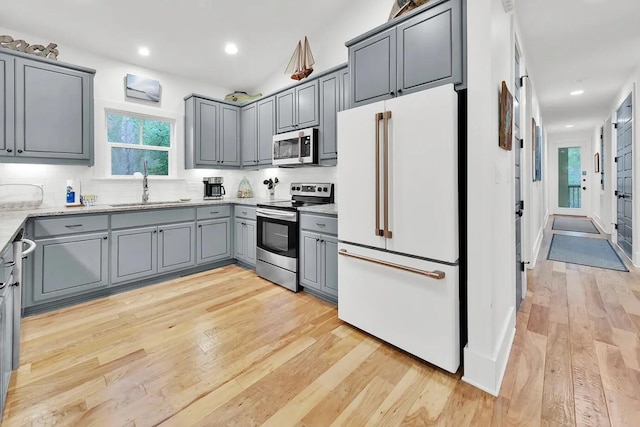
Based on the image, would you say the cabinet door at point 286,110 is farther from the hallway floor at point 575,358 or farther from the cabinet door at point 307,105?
the hallway floor at point 575,358

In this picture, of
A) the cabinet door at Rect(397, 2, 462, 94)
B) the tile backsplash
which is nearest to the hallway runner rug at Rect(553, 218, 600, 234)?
the tile backsplash

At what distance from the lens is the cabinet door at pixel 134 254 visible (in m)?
3.13

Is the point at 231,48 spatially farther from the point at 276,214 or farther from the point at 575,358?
the point at 575,358

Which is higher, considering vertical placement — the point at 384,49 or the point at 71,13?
the point at 71,13

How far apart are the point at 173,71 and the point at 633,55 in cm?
592

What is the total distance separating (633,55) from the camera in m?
3.75

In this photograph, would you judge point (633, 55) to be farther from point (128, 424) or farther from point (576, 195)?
point (576, 195)

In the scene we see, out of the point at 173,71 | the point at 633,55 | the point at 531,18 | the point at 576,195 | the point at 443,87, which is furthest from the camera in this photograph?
the point at 576,195

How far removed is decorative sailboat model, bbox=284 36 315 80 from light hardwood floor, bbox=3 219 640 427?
9.17ft

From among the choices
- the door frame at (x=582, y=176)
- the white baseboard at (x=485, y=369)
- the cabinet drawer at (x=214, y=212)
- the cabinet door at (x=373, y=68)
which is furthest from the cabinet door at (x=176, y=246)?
the door frame at (x=582, y=176)

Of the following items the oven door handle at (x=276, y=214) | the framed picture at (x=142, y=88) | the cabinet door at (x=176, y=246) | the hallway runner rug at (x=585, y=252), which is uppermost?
the framed picture at (x=142, y=88)

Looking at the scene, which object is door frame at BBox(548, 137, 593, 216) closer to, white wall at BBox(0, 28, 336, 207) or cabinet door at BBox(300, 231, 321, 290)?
white wall at BBox(0, 28, 336, 207)

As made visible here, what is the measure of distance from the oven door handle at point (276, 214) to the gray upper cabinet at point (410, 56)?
1312mm

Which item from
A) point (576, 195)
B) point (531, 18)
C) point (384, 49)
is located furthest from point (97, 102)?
point (576, 195)
